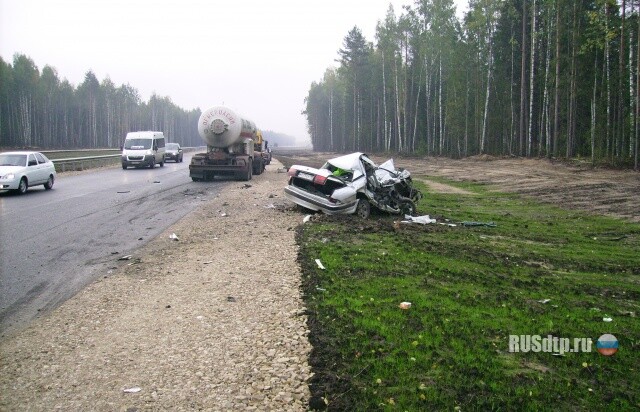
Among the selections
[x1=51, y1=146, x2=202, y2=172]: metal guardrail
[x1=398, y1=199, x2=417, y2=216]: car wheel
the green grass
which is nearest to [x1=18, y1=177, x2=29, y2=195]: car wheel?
[x1=51, y1=146, x2=202, y2=172]: metal guardrail

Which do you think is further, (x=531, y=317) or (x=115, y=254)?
(x=115, y=254)

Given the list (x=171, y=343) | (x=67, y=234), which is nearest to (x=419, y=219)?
(x=67, y=234)

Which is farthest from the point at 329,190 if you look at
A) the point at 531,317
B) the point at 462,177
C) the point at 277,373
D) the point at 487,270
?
the point at 462,177

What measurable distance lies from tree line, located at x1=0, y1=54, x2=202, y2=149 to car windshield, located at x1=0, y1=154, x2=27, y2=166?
58.4 metres

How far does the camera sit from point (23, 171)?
18.5m

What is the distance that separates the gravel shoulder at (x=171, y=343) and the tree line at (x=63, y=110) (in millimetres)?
74066

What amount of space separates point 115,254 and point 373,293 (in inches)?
207

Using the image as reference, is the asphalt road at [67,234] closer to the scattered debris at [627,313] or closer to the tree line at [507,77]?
the scattered debris at [627,313]

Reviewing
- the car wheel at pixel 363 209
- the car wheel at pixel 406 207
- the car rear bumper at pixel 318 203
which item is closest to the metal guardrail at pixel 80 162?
the car rear bumper at pixel 318 203

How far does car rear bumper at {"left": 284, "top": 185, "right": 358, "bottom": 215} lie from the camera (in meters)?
13.4

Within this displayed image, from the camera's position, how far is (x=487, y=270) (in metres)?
8.18

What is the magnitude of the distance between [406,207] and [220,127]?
44.7ft

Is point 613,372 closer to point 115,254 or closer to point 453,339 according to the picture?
point 453,339

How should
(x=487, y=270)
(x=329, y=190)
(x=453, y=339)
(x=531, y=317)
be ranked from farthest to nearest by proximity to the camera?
(x=329, y=190)
(x=487, y=270)
(x=531, y=317)
(x=453, y=339)
